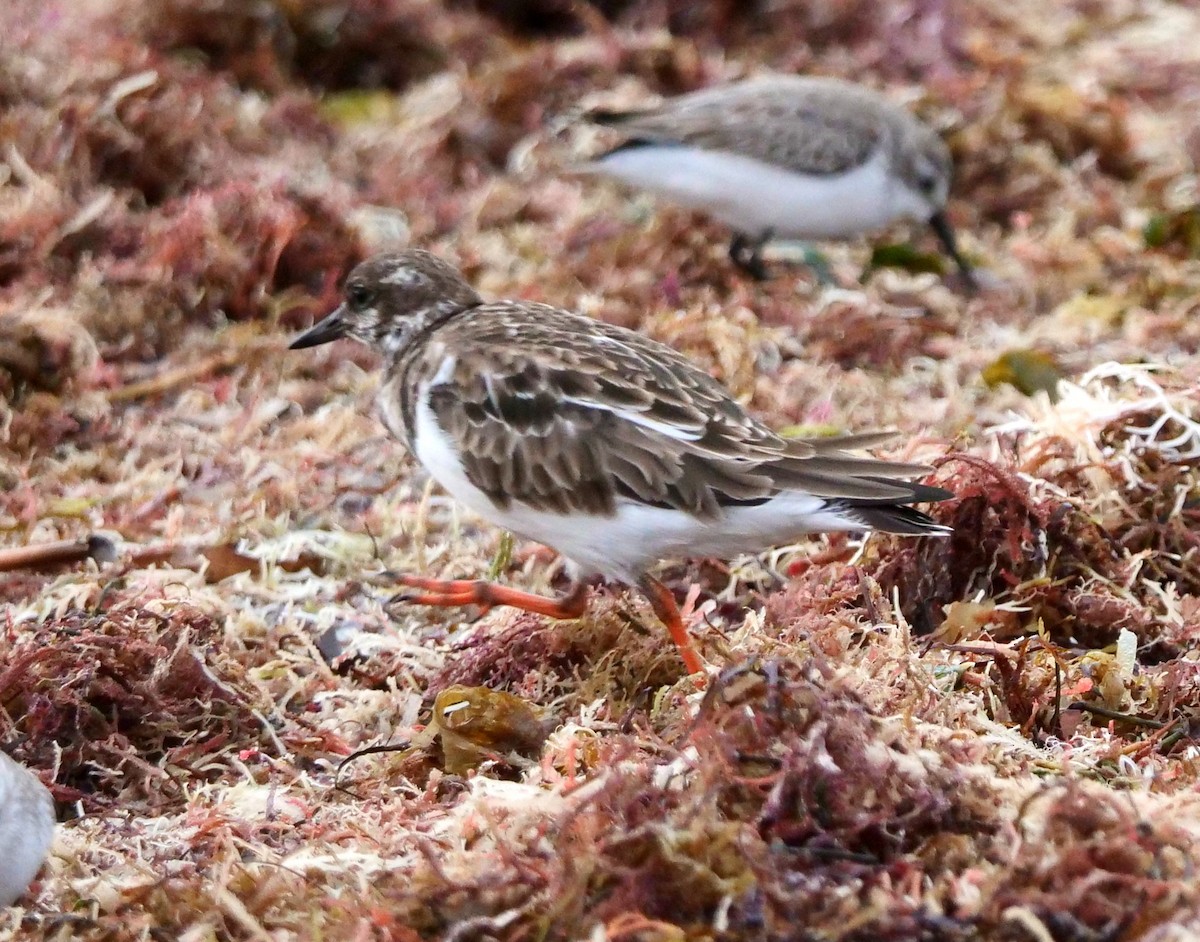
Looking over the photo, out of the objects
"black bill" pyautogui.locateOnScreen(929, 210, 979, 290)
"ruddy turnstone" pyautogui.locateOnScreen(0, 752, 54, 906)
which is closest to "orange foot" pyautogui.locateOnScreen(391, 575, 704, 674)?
"ruddy turnstone" pyautogui.locateOnScreen(0, 752, 54, 906)

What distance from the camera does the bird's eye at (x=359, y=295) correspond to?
4.55m

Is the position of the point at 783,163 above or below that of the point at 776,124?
below

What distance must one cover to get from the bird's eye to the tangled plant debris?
0.68 m

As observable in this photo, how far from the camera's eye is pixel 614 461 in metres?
3.80

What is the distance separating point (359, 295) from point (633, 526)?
49.1 inches

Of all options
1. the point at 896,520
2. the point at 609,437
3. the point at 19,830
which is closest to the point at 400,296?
the point at 609,437

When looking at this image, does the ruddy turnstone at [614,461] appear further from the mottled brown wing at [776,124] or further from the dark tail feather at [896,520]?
the mottled brown wing at [776,124]

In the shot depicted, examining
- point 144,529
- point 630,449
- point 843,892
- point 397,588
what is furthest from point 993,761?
point 144,529

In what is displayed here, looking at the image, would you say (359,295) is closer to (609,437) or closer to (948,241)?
(609,437)

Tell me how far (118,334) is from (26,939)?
3364 millimetres

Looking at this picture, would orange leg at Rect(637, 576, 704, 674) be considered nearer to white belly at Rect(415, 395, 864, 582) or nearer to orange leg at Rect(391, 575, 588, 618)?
white belly at Rect(415, 395, 864, 582)

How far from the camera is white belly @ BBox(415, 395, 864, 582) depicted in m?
3.74

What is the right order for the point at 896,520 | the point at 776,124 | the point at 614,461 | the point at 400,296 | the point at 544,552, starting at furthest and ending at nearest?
the point at 776,124
the point at 544,552
the point at 400,296
the point at 614,461
the point at 896,520

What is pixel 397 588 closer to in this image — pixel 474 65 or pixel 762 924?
pixel 762 924
